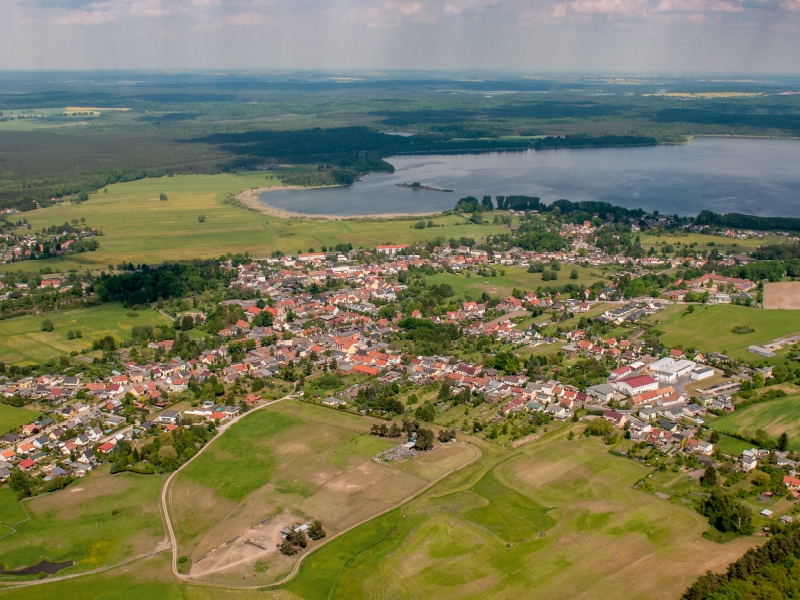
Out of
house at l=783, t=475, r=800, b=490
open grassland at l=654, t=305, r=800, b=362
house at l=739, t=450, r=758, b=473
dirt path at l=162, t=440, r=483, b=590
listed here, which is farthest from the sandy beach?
house at l=783, t=475, r=800, b=490

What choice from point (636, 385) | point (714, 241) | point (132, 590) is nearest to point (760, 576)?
point (636, 385)

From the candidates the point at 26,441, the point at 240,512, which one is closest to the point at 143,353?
the point at 26,441

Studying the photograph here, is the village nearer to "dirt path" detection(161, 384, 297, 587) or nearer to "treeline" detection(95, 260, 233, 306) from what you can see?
"dirt path" detection(161, 384, 297, 587)

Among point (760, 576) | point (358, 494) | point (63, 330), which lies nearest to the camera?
point (760, 576)

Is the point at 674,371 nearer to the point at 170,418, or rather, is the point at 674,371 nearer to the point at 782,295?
the point at 782,295

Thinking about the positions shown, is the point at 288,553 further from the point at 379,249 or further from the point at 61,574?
the point at 379,249

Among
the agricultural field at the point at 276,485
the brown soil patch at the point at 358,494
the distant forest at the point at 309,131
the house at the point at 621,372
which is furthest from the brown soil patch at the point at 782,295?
the distant forest at the point at 309,131
